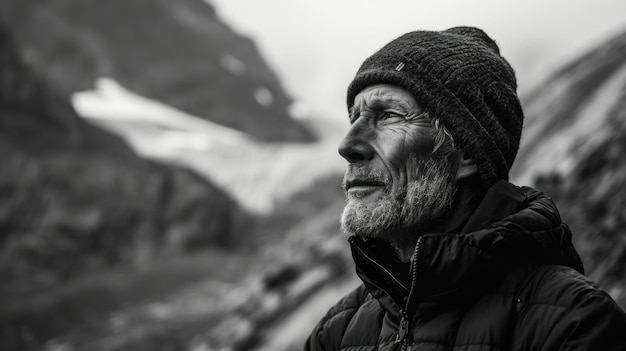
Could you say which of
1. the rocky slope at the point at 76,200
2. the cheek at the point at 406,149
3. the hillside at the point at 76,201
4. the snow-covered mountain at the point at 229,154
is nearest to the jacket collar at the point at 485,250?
the cheek at the point at 406,149

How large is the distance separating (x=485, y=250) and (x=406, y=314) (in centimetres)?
29

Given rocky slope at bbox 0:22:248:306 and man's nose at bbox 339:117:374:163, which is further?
rocky slope at bbox 0:22:248:306

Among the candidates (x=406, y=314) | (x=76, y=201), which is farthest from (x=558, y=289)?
(x=76, y=201)

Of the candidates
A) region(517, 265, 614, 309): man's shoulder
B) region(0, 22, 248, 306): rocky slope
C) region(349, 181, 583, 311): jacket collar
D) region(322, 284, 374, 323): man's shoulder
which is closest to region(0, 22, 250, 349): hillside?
region(0, 22, 248, 306): rocky slope

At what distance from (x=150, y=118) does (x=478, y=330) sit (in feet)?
153

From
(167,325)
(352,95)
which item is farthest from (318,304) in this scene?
(167,325)

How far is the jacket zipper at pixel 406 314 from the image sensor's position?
1989 millimetres

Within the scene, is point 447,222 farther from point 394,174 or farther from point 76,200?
point 76,200

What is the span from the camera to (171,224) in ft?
103

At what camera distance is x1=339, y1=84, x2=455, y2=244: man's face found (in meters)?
2.28

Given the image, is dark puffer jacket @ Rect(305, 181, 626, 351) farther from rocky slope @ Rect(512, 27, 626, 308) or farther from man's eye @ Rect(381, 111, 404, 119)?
rocky slope @ Rect(512, 27, 626, 308)

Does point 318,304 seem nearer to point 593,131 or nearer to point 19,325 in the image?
point 593,131

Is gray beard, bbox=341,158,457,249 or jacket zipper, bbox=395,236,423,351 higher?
gray beard, bbox=341,158,457,249

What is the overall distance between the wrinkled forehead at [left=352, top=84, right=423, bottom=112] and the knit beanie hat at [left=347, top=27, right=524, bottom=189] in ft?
0.08
